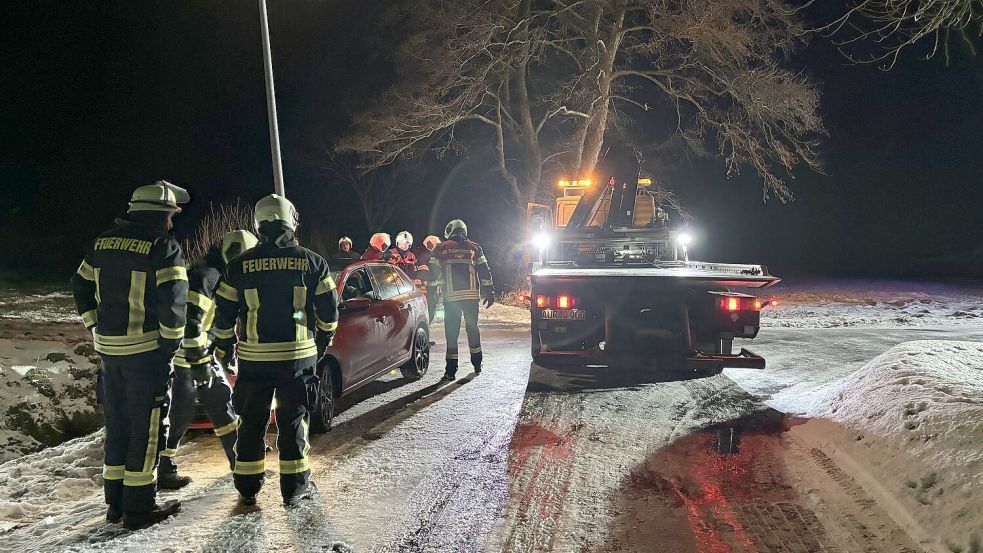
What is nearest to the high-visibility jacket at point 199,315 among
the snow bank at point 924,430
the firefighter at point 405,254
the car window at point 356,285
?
the car window at point 356,285

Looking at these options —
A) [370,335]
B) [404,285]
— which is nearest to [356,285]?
[370,335]

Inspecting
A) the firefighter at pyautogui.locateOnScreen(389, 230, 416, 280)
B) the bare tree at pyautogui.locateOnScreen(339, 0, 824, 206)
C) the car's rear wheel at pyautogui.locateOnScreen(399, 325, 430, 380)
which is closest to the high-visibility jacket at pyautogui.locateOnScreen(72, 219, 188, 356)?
the car's rear wheel at pyautogui.locateOnScreen(399, 325, 430, 380)

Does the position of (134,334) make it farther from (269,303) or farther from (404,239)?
(404,239)

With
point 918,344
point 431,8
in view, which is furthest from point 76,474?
point 431,8

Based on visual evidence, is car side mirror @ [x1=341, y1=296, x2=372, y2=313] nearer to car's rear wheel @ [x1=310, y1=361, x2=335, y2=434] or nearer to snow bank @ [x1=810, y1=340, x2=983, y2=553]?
car's rear wheel @ [x1=310, y1=361, x2=335, y2=434]

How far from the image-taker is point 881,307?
16.4m

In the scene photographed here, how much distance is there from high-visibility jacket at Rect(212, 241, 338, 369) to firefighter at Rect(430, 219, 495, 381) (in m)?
3.66

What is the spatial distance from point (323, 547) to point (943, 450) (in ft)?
12.5

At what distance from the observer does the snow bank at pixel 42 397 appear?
18.1 feet

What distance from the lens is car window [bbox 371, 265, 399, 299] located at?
718 cm

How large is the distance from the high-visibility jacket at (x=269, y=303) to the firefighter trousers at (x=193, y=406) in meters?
0.42

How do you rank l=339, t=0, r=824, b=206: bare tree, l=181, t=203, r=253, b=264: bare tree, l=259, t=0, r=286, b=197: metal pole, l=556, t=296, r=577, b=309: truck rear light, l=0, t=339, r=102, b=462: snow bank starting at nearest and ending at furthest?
l=0, t=339, r=102, b=462: snow bank
l=556, t=296, r=577, b=309: truck rear light
l=259, t=0, r=286, b=197: metal pole
l=181, t=203, r=253, b=264: bare tree
l=339, t=0, r=824, b=206: bare tree

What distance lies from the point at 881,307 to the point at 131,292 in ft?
58.0

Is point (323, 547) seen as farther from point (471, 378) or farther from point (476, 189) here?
point (476, 189)
